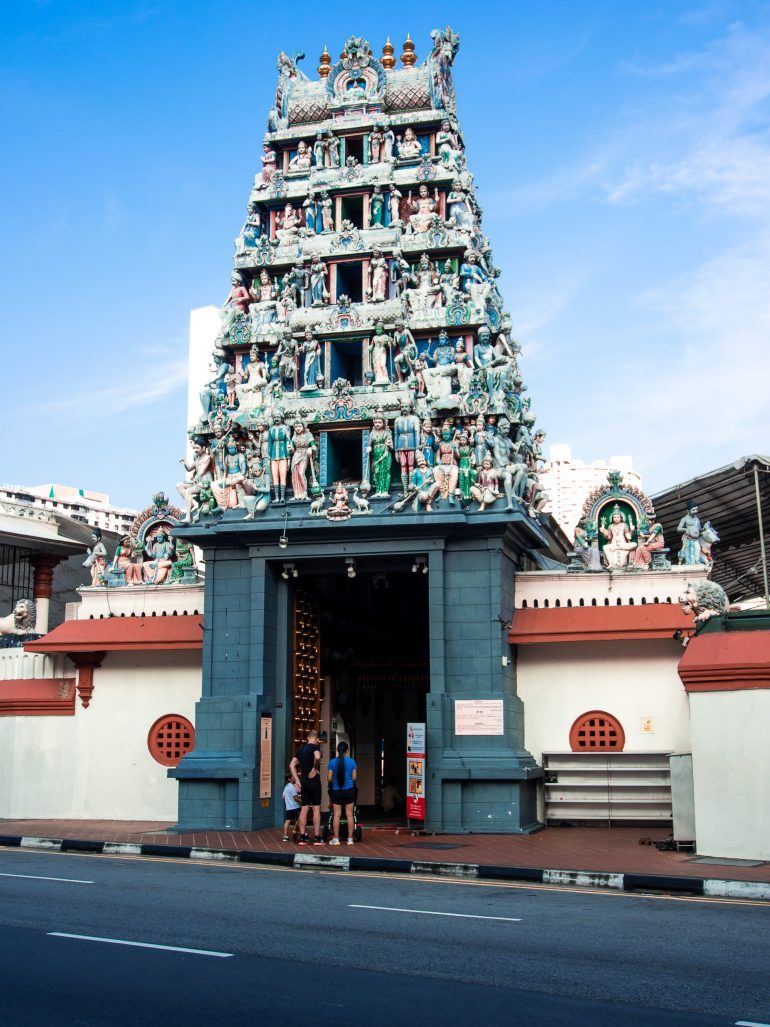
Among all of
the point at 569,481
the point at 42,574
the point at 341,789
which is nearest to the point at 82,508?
the point at 42,574

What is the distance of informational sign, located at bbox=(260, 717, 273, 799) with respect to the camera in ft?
67.2

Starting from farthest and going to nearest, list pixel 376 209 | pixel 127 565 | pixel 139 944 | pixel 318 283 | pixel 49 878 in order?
1. pixel 127 565
2. pixel 376 209
3. pixel 318 283
4. pixel 49 878
5. pixel 139 944

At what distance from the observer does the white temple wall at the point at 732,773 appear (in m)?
14.8

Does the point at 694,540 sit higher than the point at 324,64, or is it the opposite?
the point at 324,64

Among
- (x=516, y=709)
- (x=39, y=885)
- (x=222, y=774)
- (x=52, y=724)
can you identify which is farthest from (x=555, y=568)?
(x=39, y=885)

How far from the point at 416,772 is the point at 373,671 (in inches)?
307

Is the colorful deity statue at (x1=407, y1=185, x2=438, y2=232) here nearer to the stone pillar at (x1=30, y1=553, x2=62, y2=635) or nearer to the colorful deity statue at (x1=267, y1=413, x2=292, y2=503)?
the colorful deity statue at (x1=267, y1=413, x2=292, y2=503)

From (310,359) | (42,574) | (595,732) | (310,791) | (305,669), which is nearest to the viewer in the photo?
(310,791)

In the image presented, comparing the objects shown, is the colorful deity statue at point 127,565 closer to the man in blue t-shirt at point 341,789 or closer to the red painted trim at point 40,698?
the red painted trim at point 40,698

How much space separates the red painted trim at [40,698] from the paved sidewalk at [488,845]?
2478 millimetres

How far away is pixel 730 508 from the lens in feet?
76.0

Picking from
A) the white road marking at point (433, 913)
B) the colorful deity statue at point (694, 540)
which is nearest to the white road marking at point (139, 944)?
the white road marking at point (433, 913)

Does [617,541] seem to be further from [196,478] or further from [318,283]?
[196,478]

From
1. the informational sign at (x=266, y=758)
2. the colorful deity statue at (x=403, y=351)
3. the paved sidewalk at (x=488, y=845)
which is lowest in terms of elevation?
the paved sidewalk at (x=488, y=845)
